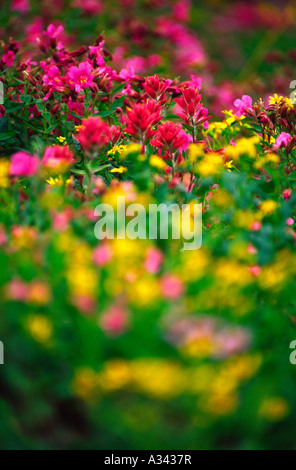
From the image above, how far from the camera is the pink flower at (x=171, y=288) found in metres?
1.22

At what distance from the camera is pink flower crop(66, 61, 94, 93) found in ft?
6.98

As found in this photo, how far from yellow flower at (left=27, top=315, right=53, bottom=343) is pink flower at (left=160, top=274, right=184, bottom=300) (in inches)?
10.1

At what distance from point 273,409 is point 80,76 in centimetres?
145

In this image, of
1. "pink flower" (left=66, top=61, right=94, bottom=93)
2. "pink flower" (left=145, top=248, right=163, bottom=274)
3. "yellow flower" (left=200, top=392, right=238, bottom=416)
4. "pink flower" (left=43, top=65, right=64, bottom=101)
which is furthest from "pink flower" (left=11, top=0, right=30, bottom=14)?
"yellow flower" (left=200, top=392, right=238, bottom=416)

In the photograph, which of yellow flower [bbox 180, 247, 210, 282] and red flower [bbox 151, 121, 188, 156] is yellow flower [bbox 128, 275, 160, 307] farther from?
red flower [bbox 151, 121, 188, 156]

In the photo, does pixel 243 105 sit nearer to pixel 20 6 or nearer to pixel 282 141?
pixel 282 141

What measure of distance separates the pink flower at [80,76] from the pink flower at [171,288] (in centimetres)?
113

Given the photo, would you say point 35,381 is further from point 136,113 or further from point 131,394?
point 136,113

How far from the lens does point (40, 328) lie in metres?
1.20

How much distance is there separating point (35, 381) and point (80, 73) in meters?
1.27

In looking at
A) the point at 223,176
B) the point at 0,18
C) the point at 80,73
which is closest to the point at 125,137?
the point at 80,73

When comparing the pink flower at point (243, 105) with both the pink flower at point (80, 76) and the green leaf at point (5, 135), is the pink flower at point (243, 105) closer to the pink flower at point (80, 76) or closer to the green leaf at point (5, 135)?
the pink flower at point (80, 76)

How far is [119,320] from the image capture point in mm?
1160

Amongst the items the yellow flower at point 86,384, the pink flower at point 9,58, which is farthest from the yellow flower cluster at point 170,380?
the pink flower at point 9,58
